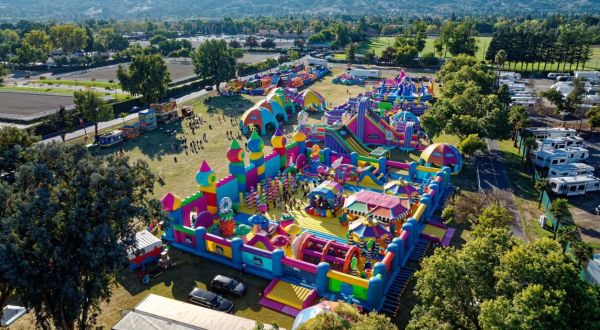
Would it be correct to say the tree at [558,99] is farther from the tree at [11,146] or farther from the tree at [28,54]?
the tree at [28,54]

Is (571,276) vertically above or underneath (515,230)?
above

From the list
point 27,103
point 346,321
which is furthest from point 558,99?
point 27,103

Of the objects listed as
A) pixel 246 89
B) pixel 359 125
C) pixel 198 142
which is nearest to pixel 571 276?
pixel 359 125

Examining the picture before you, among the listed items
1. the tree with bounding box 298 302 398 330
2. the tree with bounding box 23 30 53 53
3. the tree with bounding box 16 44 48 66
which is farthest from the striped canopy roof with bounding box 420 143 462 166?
the tree with bounding box 23 30 53 53

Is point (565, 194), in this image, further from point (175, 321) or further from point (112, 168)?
point (112, 168)

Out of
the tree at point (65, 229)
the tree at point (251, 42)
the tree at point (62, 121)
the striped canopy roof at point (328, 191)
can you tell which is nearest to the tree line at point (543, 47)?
the tree at point (251, 42)

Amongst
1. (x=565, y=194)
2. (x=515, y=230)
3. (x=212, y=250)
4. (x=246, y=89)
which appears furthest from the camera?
(x=246, y=89)
